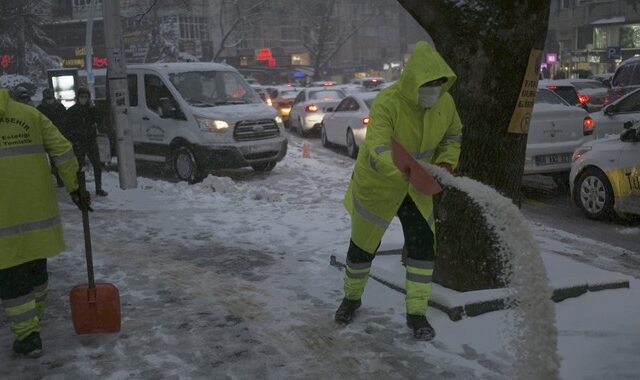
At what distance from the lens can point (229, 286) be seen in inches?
233

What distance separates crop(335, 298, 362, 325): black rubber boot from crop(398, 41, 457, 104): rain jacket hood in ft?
4.91

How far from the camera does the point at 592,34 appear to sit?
52281 mm

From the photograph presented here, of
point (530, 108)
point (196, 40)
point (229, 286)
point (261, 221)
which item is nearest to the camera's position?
point (530, 108)

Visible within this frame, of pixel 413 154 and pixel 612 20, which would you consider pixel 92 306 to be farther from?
pixel 612 20

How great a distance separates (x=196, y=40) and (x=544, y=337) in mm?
68787

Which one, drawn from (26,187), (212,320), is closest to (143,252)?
(212,320)

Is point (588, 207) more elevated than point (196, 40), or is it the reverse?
point (196, 40)

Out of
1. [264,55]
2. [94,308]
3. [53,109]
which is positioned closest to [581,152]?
[94,308]

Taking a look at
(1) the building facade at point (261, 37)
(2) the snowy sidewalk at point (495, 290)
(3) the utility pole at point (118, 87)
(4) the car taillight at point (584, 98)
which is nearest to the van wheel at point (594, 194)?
(2) the snowy sidewalk at point (495, 290)

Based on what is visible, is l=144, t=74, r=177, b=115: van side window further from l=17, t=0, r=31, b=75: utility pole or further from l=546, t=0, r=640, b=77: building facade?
l=546, t=0, r=640, b=77: building facade

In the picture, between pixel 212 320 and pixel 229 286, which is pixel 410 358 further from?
pixel 229 286

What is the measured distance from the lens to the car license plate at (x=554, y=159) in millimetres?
10766

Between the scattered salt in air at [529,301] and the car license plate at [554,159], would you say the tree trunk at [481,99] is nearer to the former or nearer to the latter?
the scattered salt in air at [529,301]

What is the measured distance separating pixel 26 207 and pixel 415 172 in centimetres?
248
